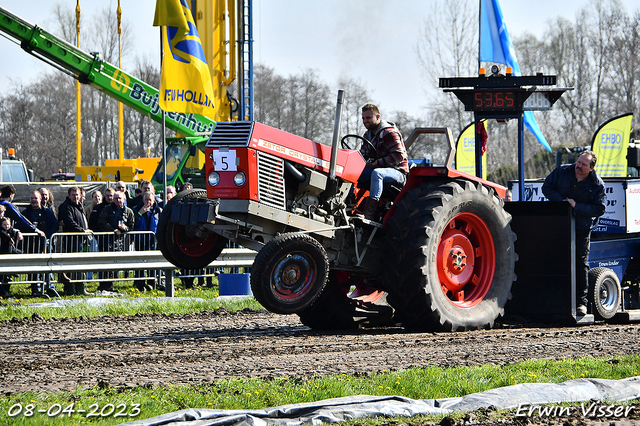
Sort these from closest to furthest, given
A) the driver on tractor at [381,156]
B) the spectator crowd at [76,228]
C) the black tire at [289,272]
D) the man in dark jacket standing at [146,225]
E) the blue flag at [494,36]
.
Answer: the black tire at [289,272] < the driver on tractor at [381,156] < the spectator crowd at [76,228] < the blue flag at [494,36] < the man in dark jacket standing at [146,225]

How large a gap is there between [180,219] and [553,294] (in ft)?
13.8

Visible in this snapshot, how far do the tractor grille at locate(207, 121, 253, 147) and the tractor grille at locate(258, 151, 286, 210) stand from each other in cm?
20

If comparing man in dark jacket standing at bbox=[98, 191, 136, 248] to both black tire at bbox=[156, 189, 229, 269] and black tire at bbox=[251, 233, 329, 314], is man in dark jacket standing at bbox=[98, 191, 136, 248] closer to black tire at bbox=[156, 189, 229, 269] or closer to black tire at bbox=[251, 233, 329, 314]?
black tire at bbox=[156, 189, 229, 269]

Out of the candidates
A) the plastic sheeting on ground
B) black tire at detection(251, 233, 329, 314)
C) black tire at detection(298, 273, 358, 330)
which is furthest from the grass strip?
black tire at detection(298, 273, 358, 330)

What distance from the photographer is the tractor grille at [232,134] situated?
7344 millimetres

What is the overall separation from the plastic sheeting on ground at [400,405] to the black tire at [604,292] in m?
3.86

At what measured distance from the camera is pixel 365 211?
8.31 metres

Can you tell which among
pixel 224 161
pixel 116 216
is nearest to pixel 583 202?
pixel 224 161

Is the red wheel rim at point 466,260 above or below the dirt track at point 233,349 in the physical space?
above

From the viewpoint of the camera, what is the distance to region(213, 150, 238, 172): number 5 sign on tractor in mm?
7332

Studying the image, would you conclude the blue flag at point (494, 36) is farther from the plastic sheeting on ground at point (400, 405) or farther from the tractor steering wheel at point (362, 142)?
the plastic sheeting on ground at point (400, 405)
